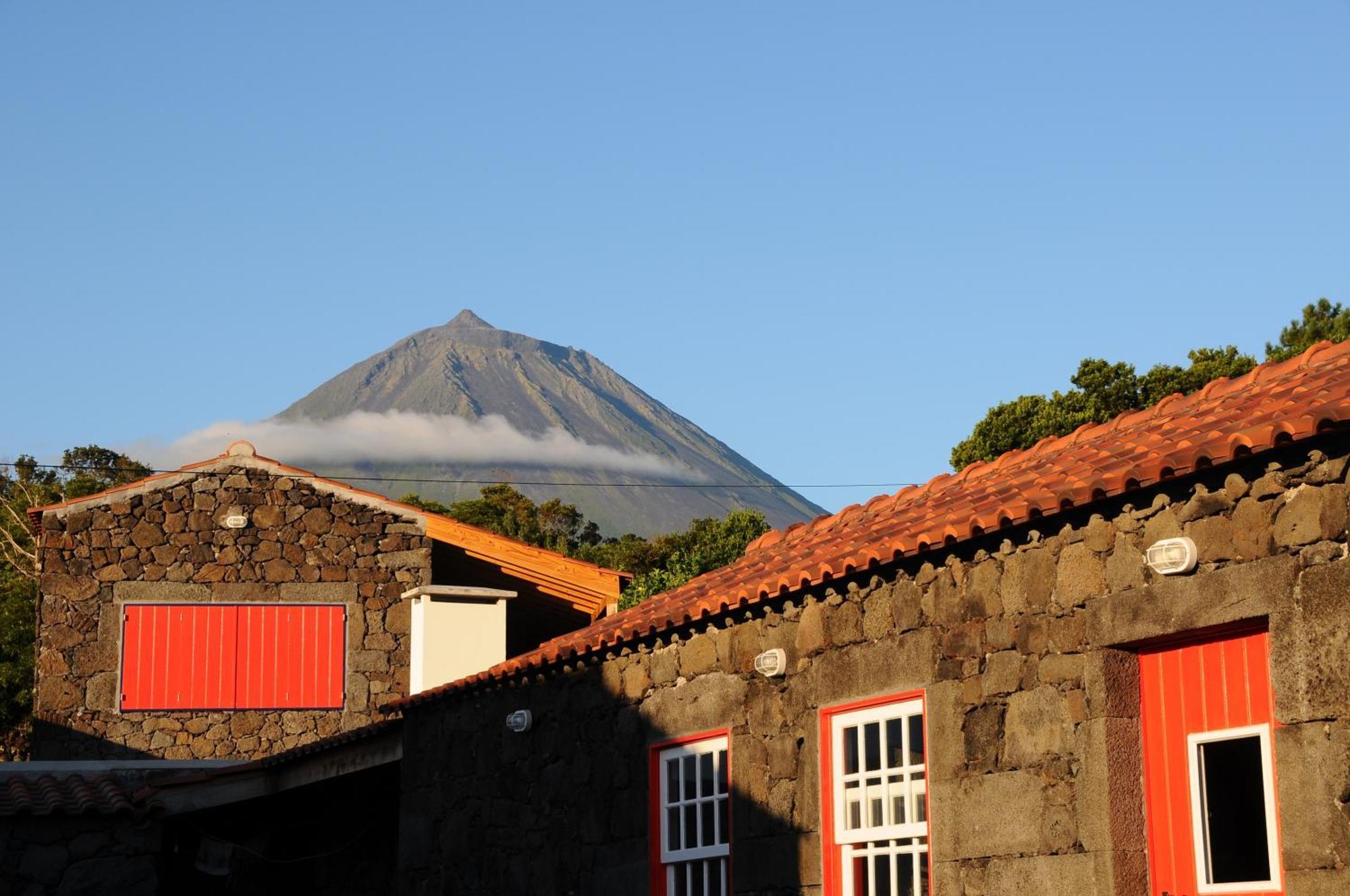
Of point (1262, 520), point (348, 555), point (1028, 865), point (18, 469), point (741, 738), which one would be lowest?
point (1028, 865)

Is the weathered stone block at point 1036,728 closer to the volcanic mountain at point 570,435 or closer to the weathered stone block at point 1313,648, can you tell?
the weathered stone block at point 1313,648

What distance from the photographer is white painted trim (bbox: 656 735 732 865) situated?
393 inches

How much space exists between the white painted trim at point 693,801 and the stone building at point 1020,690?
0.07ft

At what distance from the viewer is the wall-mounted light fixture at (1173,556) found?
6.98 meters

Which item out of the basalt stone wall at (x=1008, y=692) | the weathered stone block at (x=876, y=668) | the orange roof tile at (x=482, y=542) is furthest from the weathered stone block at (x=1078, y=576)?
the orange roof tile at (x=482, y=542)

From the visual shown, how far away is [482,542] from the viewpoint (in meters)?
18.8

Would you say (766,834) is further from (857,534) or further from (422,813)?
(422,813)

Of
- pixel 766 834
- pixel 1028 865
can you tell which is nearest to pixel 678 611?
pixel 766 834

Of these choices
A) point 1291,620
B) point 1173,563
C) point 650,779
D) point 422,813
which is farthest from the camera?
point 422,813

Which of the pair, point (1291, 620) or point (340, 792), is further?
point (340, 792)

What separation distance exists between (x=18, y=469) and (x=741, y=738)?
122 feet

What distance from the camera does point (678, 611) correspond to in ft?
34.0

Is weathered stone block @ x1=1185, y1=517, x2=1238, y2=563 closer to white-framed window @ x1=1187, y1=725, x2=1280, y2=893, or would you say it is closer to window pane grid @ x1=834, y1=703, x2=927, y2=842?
white-framed window @ x1=1187, y1=725, x2=1280, y2=893

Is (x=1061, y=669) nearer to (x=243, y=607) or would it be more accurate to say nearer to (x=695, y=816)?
(x=695, y=816)
